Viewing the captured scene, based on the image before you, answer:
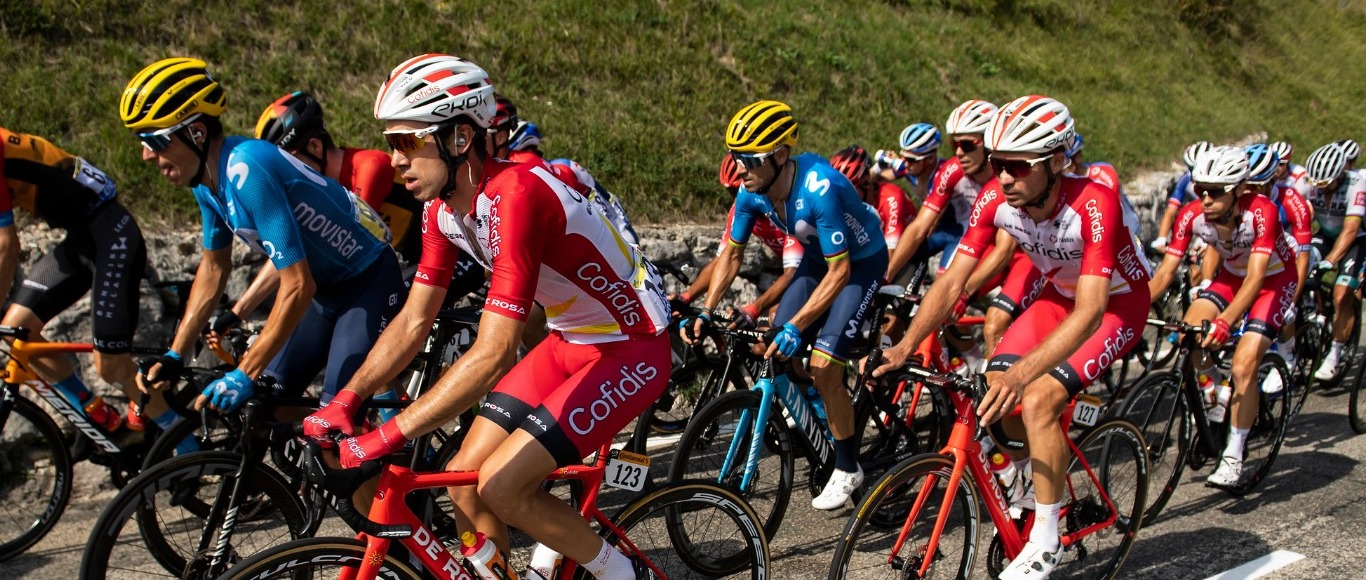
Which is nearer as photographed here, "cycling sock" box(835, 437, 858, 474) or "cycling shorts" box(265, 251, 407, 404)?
"cycling shorts" box(265, 251, 407, 404)

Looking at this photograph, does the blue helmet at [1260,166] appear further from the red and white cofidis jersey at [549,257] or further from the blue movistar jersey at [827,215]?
the red and white cofidis jersey at [549,257]

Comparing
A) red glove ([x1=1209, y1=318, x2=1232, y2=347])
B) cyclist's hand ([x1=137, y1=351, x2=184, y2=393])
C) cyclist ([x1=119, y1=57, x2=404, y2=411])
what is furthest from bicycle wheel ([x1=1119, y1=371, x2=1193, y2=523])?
cyclist's hand ([x1=137, y1=351, x2=184, y2=393])

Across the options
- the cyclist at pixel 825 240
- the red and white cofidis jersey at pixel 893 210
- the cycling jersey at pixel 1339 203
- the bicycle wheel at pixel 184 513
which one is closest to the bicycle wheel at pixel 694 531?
the bicycle wheel at pixel 184 513

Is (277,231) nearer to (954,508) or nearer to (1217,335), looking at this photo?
(954,508)

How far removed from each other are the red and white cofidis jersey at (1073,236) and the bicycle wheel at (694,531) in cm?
183

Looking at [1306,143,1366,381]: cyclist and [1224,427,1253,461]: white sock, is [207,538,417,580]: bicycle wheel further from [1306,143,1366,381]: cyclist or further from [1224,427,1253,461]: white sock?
[1306,143,1366,381]: cyclist

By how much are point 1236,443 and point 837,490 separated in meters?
2.51

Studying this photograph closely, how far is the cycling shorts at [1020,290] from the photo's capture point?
6746mm

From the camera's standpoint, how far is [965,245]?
4.98 m

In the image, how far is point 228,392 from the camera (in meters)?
3.55

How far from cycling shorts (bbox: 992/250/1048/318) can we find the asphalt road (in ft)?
4.78

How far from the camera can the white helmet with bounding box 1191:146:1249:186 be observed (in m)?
5.96

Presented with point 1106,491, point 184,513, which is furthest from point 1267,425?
point 184,513

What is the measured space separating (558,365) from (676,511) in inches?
27.6
